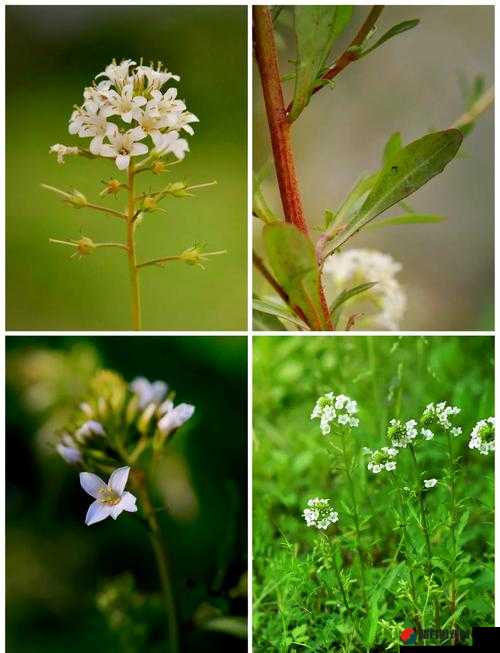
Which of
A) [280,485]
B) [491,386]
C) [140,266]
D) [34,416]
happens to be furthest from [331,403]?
[34,416]

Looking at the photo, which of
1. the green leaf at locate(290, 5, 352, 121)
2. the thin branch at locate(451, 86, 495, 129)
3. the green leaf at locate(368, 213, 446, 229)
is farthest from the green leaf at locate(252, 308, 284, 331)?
the thin branch at locate(451, 86, 495, 129)

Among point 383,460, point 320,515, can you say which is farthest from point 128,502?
point 383,460

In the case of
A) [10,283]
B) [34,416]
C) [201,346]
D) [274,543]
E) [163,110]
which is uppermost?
[163,110]

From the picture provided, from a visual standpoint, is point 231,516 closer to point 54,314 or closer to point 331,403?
point 331,403

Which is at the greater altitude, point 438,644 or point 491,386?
point 491,386

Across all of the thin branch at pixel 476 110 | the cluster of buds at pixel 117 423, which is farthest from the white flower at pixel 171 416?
the thin branch at pixel 476 110

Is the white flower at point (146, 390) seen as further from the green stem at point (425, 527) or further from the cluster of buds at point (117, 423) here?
the green stem at point (425, 527)

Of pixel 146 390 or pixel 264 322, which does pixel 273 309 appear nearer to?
pixel 264 322
